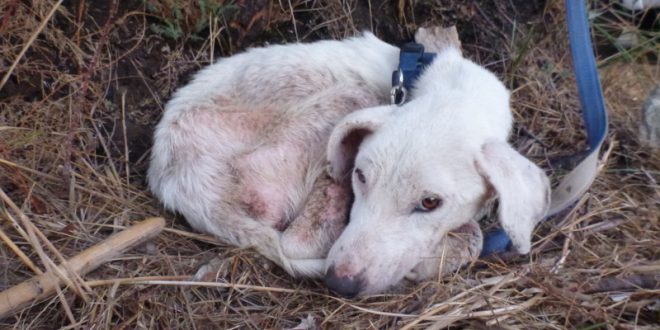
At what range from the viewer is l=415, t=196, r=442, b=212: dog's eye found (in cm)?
229

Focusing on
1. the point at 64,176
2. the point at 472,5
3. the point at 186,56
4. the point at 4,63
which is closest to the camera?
the point at 64,176

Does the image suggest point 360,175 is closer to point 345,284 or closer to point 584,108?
point 345,284

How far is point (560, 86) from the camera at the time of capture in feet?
12.0

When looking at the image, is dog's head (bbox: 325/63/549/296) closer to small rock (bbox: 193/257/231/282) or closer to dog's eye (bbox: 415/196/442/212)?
dog's eye (bbox: 415/196/442/212)

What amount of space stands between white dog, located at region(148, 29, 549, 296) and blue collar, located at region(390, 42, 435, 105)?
6cm

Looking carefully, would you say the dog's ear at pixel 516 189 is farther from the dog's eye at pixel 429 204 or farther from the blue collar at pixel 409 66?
the blue collar at pixel 409 66

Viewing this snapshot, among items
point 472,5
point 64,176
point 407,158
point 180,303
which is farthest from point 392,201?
point 472,5

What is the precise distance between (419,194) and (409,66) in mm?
810

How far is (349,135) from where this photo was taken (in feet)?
8.41

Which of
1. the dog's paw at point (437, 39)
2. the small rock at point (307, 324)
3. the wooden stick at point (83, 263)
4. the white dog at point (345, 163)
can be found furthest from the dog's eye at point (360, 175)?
the dog's paw at point (437, 39)

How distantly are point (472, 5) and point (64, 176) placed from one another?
228cm

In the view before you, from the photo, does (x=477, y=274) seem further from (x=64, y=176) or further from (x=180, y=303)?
(x=64, y=176)

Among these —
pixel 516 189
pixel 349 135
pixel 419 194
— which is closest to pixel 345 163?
pixel 349 135

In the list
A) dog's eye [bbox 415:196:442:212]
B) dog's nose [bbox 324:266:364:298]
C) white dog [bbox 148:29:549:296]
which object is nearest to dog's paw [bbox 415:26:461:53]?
white dog [bbox 148:29:549:296]
